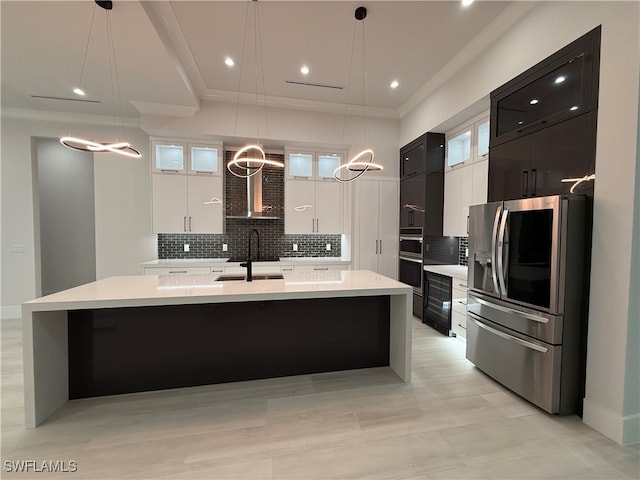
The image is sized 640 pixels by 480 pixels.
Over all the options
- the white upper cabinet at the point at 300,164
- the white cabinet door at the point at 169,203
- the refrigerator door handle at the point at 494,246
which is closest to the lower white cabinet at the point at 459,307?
the refrigerator door handle at the point at 494,246

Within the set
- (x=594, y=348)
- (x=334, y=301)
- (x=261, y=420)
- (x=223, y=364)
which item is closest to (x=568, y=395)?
(x=594, y=348)

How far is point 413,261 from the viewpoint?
4.54 metres

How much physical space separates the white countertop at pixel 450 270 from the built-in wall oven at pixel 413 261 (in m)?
0.21

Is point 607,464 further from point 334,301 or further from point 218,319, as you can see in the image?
point 218,319

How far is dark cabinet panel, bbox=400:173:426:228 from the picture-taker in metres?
4.30

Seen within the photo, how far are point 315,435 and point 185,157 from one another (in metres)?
4.31

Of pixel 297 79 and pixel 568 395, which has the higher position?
pixel 297 79

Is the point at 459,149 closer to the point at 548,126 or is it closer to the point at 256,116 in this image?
the point at 548,126

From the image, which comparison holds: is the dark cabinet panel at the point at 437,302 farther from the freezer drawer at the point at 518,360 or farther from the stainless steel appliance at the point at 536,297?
the stainless steel appliance at the point at 536,297

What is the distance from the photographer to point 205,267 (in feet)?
14.2

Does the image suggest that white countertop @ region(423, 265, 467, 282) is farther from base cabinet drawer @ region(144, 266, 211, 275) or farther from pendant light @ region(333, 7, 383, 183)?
base cabinet drawer @ region(144, 266, 211, 275)

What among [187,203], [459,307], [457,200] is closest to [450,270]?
[459,307]

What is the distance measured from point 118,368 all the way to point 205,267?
6.84 feet

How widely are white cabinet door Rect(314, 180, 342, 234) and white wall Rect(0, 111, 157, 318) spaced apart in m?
2.80
